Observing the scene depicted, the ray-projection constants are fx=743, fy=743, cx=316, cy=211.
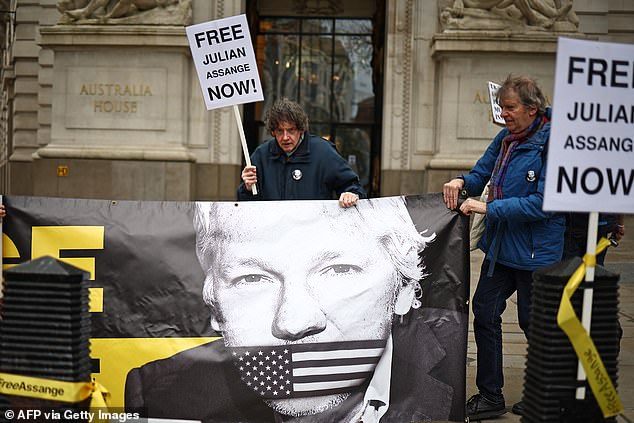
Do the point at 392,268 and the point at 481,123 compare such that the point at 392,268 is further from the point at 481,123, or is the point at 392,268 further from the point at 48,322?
the point at 481,123

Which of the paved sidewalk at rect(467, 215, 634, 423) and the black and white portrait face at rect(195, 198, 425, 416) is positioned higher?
the black and white portrait face at rect(195, 198, 425, 416)

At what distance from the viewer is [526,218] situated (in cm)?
469

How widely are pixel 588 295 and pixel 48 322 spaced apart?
2714 mm

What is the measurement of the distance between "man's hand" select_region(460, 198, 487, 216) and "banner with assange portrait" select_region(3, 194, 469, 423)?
27 centimetres

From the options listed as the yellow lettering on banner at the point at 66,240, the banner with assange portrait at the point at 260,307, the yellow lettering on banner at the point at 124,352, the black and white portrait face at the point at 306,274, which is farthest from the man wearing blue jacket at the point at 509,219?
the yellow lettering on banner at the point at 66,240

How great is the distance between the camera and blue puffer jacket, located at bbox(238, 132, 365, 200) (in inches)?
214

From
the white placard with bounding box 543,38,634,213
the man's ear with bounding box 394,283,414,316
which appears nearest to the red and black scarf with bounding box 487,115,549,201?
the man's ear with bounding box 394,283,414,316

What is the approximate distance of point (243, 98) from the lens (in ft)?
20.3

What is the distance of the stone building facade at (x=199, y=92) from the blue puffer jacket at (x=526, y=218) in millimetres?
12151

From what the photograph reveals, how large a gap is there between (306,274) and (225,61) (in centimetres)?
229

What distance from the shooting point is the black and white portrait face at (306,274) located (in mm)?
4625

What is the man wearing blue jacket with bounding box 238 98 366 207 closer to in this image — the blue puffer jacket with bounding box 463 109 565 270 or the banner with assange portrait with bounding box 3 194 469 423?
the banner with assange portrait with bounding box 3 194 469 423

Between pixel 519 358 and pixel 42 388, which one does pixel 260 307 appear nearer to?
pixel 42 388

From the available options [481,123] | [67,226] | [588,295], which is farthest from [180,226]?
[481,123]
